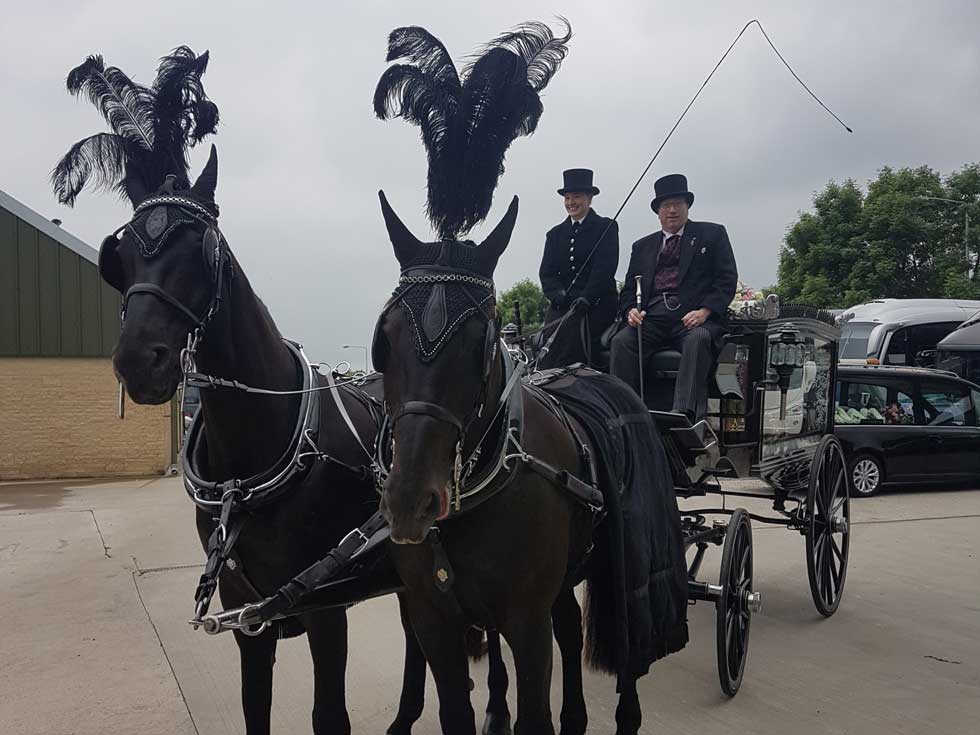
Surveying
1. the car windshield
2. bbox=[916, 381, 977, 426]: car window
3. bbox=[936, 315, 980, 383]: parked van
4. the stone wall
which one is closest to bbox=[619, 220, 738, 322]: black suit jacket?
bbox=[916, 381, 977, 426]: car window

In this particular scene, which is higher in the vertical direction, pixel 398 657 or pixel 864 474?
pixel 398 657

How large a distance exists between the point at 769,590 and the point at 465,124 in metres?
5.56

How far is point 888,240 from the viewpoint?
88.7 ft

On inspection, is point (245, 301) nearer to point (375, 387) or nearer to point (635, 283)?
point (375, 387)

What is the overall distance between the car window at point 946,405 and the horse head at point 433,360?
41.9 feet

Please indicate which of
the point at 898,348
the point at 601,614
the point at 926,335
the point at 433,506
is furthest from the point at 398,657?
the point at 926,335

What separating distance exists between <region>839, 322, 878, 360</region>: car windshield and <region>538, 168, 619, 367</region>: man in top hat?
50.3 ft

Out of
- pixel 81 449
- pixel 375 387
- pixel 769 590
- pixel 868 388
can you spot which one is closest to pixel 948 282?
pixel 868 388

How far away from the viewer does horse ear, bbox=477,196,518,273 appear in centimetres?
243

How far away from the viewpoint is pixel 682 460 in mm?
4781

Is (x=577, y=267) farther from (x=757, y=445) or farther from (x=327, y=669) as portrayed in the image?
(x=327, y=669)

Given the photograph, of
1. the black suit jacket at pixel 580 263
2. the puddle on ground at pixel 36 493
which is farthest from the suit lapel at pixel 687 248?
the puddle on ground at pixel 36 493

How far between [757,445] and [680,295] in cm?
125

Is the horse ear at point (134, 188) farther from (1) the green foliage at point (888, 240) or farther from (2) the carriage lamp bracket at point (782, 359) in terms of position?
(1) the green foliage at point (888, 240)
